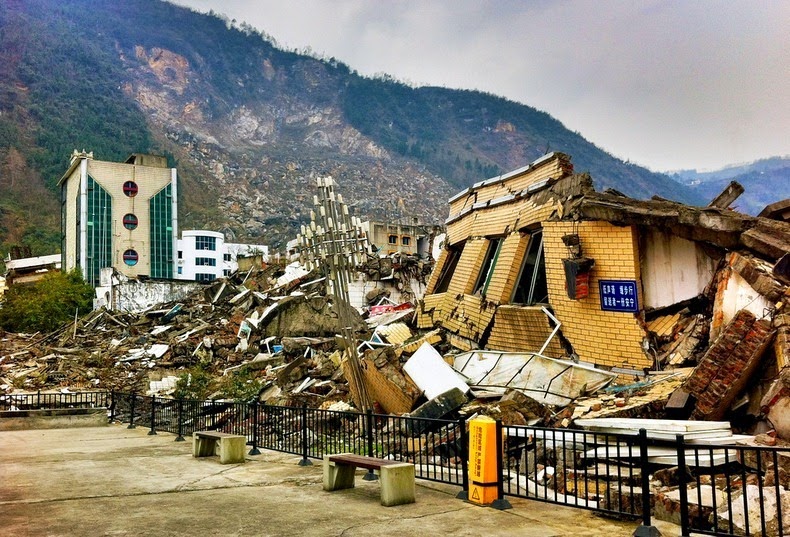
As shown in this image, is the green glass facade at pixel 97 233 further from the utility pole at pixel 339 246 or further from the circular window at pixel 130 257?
the utility pole at pixel 339 246

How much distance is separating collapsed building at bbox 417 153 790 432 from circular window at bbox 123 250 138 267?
65.2 m

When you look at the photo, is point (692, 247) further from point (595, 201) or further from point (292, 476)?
point (292, 476)

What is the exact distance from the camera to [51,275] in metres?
58.1

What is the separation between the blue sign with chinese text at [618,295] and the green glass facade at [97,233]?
6896cm

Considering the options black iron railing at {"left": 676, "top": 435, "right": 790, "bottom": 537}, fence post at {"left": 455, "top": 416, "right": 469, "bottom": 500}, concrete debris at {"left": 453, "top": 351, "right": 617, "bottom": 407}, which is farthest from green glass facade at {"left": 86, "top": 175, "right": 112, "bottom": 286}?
black iron railing at {"left": 676, "top": 435, "right": 790, "bottom": 537}

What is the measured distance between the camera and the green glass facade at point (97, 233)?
70438 millimetres

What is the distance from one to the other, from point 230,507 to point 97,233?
71421 millimetres

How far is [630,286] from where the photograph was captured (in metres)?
11.5

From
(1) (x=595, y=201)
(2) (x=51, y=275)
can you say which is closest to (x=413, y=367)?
(1) (x=595, y=201)

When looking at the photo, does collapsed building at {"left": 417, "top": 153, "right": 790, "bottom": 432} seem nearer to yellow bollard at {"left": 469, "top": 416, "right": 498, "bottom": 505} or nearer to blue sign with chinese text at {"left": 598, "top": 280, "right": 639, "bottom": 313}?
blue sign with chinese text at {"left": 598, "top": 280, "right": 639, "bottom": 313}

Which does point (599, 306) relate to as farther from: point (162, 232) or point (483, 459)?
point (162, 232)

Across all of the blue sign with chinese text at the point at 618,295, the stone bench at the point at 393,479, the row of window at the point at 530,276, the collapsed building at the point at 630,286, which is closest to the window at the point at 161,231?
the collapsed building at the point at 630,286

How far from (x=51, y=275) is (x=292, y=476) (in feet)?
Answer: 188

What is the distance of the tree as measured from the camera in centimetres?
4838
